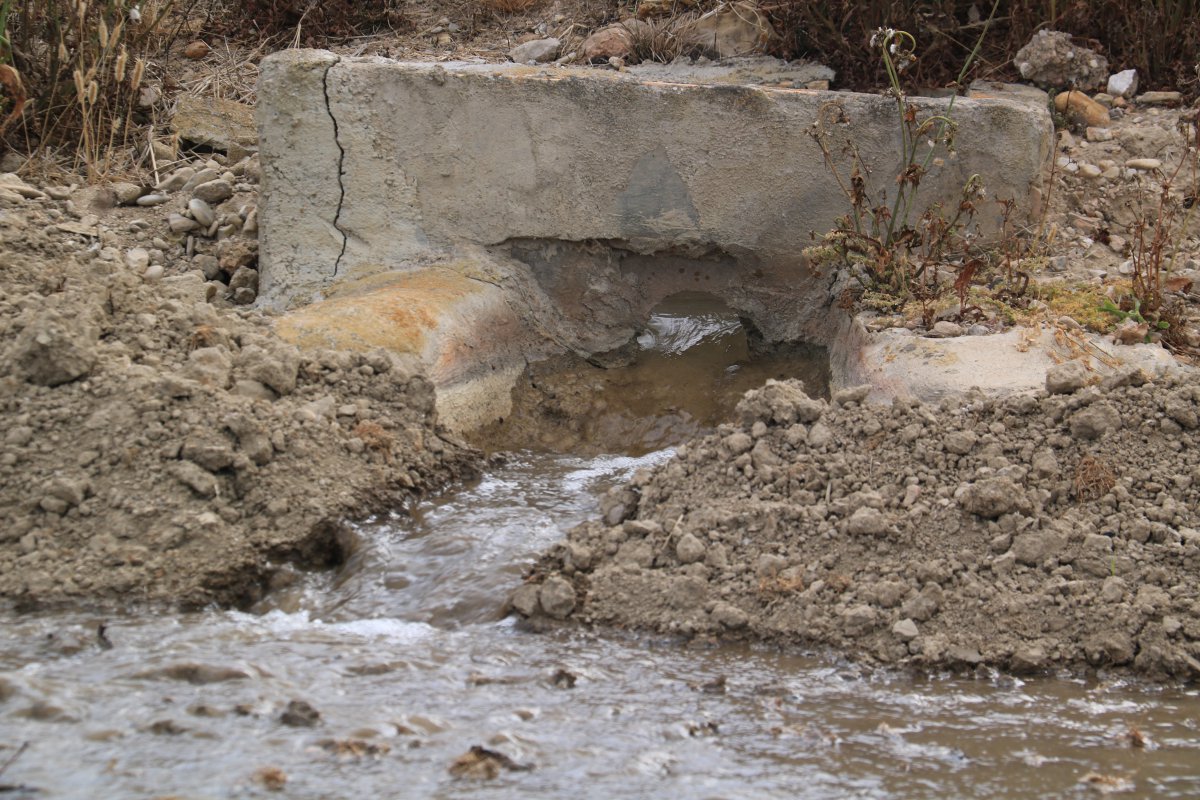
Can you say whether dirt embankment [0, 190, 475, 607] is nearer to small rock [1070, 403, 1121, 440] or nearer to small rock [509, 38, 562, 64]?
small rock [1070, 403, 1121, 440]

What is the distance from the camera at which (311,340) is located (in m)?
4.20

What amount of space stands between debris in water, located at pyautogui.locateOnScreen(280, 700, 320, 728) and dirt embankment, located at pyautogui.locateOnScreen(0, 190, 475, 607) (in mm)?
822

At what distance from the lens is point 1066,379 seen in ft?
11.7

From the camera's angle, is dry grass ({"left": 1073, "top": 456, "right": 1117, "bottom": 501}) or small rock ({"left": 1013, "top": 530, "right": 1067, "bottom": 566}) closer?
small rock ({"left": 1013, "top": 530, "right": 1067, "bottom": 566})

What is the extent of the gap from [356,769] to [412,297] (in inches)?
104

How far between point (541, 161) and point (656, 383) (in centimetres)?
101

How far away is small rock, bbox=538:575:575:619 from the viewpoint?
3.14 m

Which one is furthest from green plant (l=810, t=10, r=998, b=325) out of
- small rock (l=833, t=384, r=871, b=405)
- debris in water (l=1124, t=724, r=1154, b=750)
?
debris in water (l=1124, t=724, r=1154, b=750)

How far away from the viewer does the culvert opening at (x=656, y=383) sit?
4.84 metres

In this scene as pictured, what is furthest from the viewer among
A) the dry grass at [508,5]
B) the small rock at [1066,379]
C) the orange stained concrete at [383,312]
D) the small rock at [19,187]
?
the dry grass at [508,5]

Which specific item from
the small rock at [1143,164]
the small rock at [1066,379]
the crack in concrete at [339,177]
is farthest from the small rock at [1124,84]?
the crack in concrete at [339,177]

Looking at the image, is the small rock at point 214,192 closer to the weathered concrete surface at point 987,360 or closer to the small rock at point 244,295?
the small rock at point 244,295

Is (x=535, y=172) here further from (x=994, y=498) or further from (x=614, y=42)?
(x=994, y=498)

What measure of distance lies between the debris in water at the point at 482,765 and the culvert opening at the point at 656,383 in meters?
2.28
